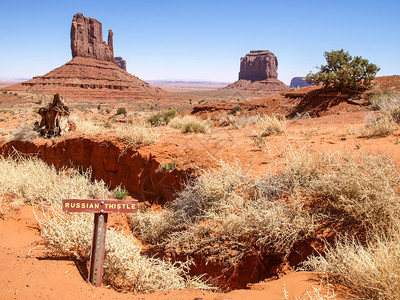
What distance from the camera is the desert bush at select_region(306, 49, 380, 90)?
A: 14.4 metres

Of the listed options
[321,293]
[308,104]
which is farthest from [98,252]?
[308,104]

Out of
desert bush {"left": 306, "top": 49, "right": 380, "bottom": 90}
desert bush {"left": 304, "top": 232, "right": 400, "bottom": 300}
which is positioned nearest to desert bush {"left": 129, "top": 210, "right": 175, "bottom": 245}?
desert bush {"left": 304, "top": 232, "right": 400, "bottom": 300}

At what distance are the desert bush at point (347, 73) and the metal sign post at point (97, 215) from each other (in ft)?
46.9

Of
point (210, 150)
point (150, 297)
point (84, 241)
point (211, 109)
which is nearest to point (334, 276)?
point (150, 297)

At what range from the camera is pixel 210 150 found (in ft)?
23.2

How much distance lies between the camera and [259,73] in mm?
109438

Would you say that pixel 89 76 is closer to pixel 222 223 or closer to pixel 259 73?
pixel 259 73

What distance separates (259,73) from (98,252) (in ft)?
371

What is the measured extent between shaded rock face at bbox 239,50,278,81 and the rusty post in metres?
110

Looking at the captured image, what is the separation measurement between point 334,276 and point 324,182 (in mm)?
1382

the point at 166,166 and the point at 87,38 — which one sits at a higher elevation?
the point at 87,38

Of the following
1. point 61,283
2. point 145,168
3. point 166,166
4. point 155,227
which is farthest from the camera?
point 145,168

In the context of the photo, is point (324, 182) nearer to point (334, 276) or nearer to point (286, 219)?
point (286, 219)

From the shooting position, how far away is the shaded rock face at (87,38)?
253 feet
